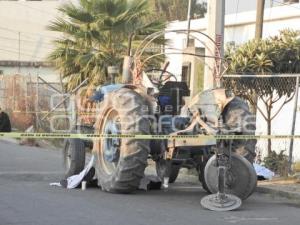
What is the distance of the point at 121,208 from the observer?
897cm

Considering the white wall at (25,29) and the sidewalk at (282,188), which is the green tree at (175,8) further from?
the sidewalk at (282,188)

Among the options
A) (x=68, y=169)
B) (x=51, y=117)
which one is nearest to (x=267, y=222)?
(x=68, y=169)

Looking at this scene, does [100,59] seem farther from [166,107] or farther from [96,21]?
[166,107]

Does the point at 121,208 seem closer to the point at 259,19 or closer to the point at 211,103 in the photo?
the point at 211,103

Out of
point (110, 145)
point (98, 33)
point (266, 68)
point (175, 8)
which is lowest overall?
point (110, 145)

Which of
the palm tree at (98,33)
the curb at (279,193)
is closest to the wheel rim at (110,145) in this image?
the curb at (279,193)

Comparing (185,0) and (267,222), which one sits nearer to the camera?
(267,222)

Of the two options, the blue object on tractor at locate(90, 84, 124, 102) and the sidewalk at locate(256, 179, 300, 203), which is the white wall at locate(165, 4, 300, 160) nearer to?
the sidewalk at locate(256, 179, 300, 203)

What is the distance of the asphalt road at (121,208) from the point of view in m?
8.12

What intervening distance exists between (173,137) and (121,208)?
4.72 feet

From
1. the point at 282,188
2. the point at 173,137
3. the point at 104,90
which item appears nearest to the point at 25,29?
the point at 104,90

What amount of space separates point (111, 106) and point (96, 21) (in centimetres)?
865

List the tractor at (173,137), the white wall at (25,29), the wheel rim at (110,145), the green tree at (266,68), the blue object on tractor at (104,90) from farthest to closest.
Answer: the white wall at (25,29), the green tree at (266,68), the blue object on tractor at (104,90), the wheel rim at (110,145), the tractor at (173,137)

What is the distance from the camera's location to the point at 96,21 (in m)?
18.9
